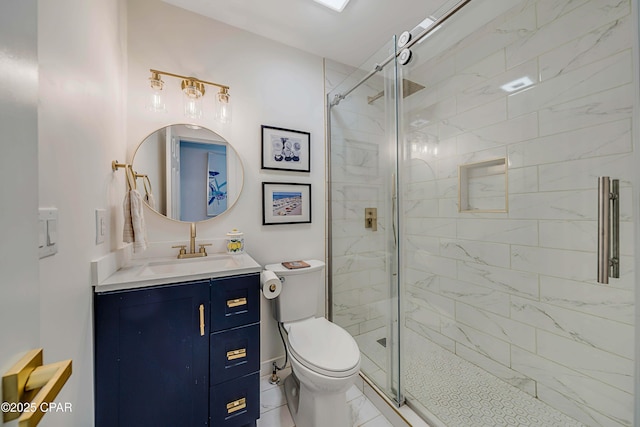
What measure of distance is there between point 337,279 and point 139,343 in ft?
4.41

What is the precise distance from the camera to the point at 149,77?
144 cm

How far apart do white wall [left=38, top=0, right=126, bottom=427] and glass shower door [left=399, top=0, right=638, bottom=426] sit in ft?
5.14

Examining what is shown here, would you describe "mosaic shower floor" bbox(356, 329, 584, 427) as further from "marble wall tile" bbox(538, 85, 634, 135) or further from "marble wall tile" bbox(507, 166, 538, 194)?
"marble wall tile" bbox(538, 85, 634, 135)

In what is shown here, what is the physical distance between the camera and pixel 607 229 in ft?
3.15

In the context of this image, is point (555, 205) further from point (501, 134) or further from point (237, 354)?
point (237, 354)

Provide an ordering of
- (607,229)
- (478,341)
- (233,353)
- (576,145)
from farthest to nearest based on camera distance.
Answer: (478,341) → (576,145) → (233,353) → (607,229)

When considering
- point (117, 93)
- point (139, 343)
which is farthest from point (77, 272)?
point (117, 93)

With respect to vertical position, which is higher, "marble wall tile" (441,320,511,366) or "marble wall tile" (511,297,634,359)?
"marble wall tile" (511,297,634,359)

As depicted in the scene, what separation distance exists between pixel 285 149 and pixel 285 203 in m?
0.40

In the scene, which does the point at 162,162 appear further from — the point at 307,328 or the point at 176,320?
the point at 307,328

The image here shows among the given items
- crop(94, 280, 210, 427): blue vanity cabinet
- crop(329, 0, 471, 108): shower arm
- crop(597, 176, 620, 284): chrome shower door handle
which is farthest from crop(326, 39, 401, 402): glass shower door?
crop(94, 280, 210, 427): blue vanity cabinet

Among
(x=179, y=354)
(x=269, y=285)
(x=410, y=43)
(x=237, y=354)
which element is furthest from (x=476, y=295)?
(x=179, y=354)

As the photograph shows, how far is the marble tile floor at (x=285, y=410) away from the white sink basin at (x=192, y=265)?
0.90 m

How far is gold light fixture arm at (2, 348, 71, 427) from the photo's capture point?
28cm
